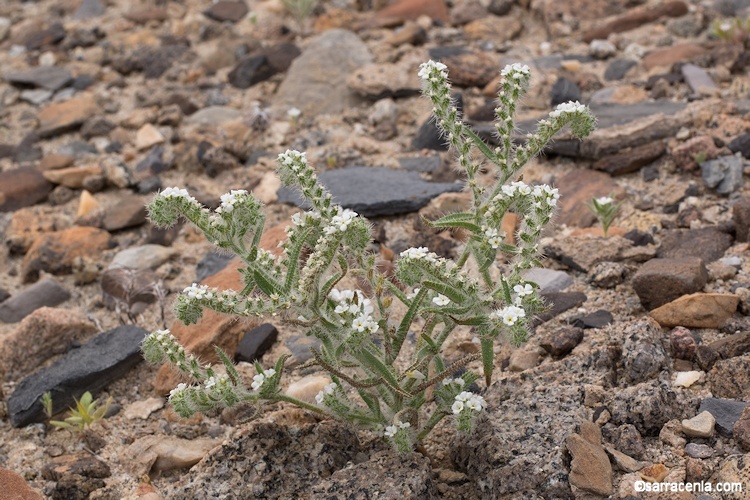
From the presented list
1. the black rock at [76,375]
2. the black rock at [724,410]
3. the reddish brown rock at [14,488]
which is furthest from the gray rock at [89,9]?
the black rock at [724,410]

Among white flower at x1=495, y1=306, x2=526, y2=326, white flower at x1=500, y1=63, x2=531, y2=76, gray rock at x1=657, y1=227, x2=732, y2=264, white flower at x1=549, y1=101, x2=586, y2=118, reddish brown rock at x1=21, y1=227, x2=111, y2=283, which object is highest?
white flower at x1=500, y1=63, x2=531, y2=76

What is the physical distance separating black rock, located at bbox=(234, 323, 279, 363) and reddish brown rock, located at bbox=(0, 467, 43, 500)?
4.46 feet

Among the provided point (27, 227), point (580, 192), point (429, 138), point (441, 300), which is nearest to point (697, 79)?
point (580, 192)

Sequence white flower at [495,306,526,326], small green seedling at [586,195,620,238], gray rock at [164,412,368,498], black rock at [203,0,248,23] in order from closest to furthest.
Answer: white flower at [495,306,526,326] < gray rock at [164,412,368,498] < small green seedling at [586,195,620,238] < black rock at [203,0,248,23]

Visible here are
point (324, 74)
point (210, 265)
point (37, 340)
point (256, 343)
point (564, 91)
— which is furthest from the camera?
point (324, 74)

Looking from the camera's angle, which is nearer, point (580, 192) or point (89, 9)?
point (580, 192)

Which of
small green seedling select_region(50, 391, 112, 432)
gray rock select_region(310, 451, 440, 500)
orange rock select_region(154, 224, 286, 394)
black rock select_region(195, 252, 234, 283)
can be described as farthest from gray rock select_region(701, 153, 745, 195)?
small green seedling select_region(50, 391, 112, 432)

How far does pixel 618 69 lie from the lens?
7418 millimetres

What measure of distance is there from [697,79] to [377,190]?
2.90m

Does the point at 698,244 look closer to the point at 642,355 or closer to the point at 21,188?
the point at 642,355

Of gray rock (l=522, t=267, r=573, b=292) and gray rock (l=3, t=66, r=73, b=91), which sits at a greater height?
gray rock (l=522, t=267, r=573, b=292)

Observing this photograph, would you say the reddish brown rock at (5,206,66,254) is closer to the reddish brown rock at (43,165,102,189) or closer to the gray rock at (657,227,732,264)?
the reddish brown rock at (43,165,102,189)

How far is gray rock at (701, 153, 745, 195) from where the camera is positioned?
545cm

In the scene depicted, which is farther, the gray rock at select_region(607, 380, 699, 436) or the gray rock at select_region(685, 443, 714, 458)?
the gray rock at select_region(607, 380, 699, 436)
